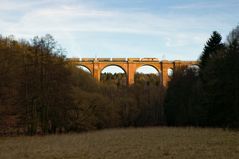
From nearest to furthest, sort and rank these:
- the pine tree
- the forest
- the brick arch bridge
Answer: the forest
the pine tree
the brick arch bridge

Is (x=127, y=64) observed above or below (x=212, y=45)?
above

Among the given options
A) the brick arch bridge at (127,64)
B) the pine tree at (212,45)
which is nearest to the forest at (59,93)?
the pine tree at (212,45)

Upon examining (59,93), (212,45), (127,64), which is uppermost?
(127,64)

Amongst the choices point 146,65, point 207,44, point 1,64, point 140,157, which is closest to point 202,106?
point 207,44

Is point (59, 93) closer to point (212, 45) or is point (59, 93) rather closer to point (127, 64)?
point (212, 45)

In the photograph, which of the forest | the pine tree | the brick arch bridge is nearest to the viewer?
the forest

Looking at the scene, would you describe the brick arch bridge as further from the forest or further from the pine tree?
the pine tree

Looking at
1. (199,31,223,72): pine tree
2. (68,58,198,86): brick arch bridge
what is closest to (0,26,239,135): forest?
(199,31,223,72): pine tree

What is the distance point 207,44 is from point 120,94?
23.2 metres

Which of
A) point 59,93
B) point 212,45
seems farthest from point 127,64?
point 59,93

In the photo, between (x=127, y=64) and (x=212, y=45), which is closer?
(x=212, y=45)

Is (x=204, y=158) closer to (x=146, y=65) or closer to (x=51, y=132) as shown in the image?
(x=51, y=132)

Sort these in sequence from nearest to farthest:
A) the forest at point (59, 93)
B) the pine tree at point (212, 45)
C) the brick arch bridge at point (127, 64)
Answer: the forest at point (59, 93) < the pine tree at point (212, 45) < the brick arch bridge at point (127, 64)

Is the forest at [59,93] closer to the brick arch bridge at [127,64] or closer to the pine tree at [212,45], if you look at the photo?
the pine tree at [212,45]
